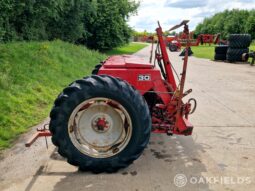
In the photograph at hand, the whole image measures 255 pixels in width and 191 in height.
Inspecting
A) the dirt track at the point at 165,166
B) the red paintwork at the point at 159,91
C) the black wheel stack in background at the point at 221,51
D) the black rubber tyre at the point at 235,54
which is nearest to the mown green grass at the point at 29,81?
the dirt track at the point at 165,166

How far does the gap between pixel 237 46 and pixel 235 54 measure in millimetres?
543

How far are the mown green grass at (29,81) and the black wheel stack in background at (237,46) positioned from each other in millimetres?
11238

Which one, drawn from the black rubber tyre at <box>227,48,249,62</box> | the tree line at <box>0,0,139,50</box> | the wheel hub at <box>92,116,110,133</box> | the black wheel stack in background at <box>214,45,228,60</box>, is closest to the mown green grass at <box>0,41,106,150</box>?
the wheel hub at <box>92,116,110,133</box>

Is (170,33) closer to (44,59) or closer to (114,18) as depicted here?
(44,59)

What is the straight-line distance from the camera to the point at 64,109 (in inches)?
143

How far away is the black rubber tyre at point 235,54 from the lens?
20.4m

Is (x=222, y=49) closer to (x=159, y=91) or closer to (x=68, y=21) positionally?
(x=68, y=21)

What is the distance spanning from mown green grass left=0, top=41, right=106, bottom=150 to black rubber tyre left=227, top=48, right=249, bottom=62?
11445 mm

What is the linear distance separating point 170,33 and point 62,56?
7.39 meters

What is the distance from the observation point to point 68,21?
2023cm

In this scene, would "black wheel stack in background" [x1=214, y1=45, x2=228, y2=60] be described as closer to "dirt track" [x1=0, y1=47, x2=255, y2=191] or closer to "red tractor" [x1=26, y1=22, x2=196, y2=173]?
"dirt track" [x1=0, y1=47, x2=255, y2=191]

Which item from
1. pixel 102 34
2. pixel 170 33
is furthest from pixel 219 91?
pixel 102 34

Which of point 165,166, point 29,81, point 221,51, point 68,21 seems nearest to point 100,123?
point 165,166

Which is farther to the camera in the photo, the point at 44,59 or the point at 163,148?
the point at 44,59
